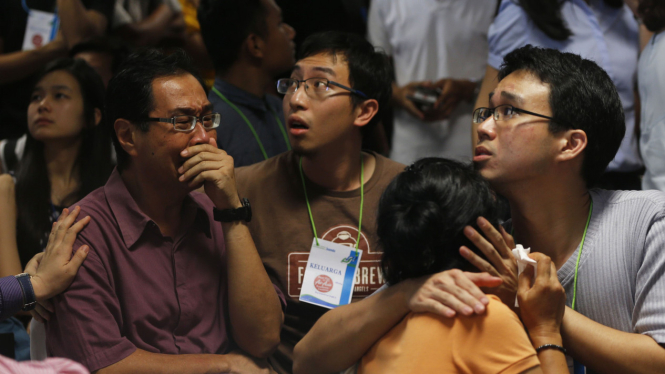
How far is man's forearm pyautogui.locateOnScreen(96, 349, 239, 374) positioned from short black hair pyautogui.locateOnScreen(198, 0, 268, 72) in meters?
1.60

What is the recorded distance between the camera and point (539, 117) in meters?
1.89

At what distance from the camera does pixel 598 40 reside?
2789 mm

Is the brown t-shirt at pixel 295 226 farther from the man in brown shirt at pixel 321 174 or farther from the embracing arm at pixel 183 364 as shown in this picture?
the embracing arm at pixel 183 364

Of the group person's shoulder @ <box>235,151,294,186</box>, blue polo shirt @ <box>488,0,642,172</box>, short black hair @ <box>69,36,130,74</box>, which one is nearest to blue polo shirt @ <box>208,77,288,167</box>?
person's shoulder @ <box>235,151,294,186</box>

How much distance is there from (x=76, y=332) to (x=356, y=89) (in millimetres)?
1358

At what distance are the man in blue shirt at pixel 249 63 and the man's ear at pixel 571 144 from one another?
4.42 ft

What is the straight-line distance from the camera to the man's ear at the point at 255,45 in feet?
9.93

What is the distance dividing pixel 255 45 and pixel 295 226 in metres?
1.16

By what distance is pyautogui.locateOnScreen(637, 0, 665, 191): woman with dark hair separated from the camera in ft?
8.00

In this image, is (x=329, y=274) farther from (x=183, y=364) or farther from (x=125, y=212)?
(x=125, y=212)

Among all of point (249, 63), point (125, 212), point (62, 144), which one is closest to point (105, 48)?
point (62, 144)

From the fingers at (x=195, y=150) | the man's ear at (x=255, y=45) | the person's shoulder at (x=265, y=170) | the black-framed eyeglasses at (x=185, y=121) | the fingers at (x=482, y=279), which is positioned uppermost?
the black-framed eyeglasses at (x=185, y=121)

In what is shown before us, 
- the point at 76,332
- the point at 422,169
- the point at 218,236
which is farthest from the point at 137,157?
the point at 422,169

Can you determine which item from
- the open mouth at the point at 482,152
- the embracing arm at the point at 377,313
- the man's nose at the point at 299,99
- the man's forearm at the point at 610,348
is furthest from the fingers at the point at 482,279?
the man's nose at the point at 299,99
